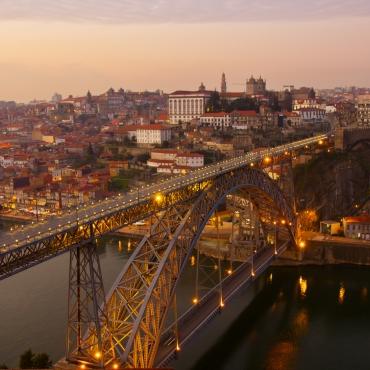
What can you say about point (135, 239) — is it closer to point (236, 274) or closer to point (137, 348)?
point (236, 274)

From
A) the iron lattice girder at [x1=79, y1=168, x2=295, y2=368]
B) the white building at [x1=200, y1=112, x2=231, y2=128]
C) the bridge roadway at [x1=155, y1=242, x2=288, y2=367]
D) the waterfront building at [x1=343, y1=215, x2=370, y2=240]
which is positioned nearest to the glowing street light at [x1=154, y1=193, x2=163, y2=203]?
the iron lattice girder at [x1=79, y1=168, x2=295, y2=368]

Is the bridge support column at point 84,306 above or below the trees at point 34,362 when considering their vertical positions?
above

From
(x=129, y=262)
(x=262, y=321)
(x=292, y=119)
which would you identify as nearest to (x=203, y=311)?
(x=129, y=262)

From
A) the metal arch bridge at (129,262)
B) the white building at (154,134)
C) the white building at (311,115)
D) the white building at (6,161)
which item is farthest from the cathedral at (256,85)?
the metal arch bridge at (129,262)

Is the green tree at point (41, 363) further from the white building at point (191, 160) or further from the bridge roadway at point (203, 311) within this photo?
the white building at point (191, 160)

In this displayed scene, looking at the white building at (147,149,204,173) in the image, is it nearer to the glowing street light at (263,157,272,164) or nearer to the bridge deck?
the glowing street light at (263,157,272,164)

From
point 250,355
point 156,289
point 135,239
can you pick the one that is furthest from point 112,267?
point 156,289

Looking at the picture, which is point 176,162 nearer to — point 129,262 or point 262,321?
point 262,321
